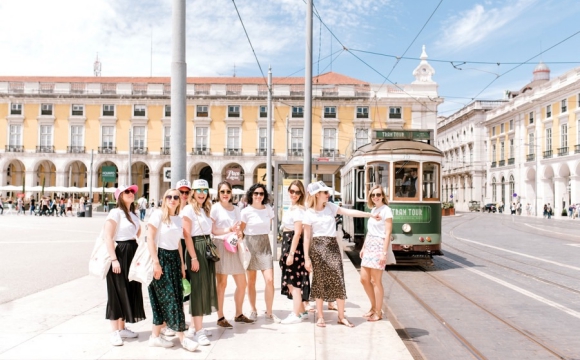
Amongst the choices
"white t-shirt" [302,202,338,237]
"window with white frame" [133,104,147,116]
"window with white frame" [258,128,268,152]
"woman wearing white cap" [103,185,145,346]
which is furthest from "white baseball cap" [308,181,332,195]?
"window with white frame" [133,104,147,116]

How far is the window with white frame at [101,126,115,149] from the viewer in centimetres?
Result: 5066

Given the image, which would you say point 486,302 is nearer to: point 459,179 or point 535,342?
point 535,342

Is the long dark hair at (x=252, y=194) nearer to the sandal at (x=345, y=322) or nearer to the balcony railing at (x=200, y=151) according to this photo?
the sandal at (x=345, y=322)

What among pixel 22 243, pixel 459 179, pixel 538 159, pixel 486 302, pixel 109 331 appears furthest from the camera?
pixel 459 179

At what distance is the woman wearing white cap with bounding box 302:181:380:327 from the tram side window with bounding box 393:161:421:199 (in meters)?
5.88

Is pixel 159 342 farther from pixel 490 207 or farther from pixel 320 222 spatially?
pixel 490 207

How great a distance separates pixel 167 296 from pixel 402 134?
28.4 feet

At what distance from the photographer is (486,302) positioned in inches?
318

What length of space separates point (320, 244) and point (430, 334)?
69.2 inches

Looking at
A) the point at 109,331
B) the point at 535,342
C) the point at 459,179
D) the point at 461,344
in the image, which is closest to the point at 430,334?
the point at 461,344

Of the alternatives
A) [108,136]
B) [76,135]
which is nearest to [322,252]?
[108,136]

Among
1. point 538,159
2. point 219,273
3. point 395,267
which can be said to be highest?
point 538,159

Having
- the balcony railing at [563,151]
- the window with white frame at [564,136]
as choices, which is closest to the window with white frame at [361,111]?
the window with white frame at [564,136]

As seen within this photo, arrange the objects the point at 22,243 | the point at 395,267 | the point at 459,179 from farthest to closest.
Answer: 1. the point at 459,179
2. the point at 22,243
3. the point at 395,267
